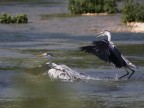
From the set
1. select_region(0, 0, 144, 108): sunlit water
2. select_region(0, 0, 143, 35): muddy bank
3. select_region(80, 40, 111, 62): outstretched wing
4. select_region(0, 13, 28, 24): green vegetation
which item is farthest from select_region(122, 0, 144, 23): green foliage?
select_region(80, 40, 111, 62): outstretched wing

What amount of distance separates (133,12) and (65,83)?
21.4m

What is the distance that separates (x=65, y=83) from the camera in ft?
52.2

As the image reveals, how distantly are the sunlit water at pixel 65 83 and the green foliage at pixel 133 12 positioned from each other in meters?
7.76

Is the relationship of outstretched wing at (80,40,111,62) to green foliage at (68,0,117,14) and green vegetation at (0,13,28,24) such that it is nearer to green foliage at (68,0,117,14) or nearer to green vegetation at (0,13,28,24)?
green vegetation at (0,13,28,24)

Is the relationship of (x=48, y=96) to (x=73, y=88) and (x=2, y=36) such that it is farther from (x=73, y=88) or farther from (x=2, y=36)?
(x=2, y=36)

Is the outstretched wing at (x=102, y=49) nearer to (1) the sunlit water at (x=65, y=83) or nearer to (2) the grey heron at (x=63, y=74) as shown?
(1) the sunlit water at (x=65, y=83)

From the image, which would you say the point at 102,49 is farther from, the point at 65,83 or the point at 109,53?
the point at 65,83

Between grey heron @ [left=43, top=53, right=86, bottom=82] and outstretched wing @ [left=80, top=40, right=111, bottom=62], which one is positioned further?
outstretched wing @ [left=80, top=40, right=111, bottom=62]

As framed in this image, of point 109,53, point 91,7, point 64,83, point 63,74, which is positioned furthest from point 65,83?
point 91,7

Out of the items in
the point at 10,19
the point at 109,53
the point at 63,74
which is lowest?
the point at 10,19

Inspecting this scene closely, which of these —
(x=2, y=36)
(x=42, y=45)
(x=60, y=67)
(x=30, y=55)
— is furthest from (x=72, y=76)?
(x=2, y=36)

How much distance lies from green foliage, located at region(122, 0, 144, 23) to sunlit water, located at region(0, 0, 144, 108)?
306 inches

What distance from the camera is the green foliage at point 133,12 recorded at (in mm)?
36594

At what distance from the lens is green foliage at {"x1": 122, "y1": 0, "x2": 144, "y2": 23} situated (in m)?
36.6
